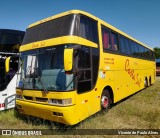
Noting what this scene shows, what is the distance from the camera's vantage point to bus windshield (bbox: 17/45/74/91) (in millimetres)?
5496

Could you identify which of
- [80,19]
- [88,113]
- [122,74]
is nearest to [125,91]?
A: [122,74]

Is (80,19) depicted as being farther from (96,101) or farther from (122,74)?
(122,74)

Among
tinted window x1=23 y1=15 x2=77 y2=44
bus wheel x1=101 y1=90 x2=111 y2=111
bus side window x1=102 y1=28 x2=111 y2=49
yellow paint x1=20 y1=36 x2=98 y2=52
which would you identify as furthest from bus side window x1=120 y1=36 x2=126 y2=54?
tinted window x1=23 y1=15 x2=77 y2=44

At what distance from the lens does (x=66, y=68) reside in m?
4.72

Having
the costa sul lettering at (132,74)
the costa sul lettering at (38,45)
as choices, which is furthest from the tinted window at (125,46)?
the costa sul lettering at (38,45)

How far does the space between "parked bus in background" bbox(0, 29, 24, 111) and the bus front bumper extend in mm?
1774

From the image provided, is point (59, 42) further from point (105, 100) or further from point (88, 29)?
point (105, 100)

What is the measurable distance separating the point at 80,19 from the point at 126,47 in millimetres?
4579

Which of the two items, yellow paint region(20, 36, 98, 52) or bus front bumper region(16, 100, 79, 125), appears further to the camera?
yellow paint region(20, 36, 98, 52)

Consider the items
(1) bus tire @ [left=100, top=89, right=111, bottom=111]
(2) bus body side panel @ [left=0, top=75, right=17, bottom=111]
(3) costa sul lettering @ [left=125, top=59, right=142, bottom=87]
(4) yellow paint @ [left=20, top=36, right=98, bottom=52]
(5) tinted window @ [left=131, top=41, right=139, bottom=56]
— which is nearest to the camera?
(4) yellow paint @ [left=20, top=36, right=98, bottom=52]

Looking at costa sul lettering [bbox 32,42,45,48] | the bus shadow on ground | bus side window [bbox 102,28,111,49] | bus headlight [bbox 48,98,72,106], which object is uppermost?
bus side window [bbox 102,28,111,49]

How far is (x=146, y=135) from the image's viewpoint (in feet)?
18.1

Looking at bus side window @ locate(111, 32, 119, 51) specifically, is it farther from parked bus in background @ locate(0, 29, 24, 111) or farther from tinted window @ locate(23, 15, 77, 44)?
parked bus in background @ locate(0, 29, 24, 111)

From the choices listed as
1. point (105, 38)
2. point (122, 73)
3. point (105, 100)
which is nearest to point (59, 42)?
point (105, 38)
